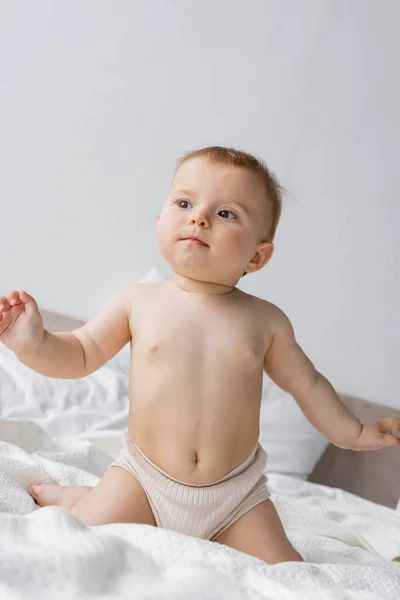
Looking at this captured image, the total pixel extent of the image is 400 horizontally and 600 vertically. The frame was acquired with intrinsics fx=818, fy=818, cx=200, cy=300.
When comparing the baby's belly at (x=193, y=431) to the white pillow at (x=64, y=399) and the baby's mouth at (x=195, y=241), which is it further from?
the white pillow at (x=64, y=399)

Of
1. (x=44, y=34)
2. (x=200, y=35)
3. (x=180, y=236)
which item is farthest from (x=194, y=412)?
(x=44, y=34)

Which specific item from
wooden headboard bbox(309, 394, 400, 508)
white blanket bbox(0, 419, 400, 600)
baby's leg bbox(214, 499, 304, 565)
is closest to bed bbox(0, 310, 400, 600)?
white blanket bbox(0, 419, 400, 600)

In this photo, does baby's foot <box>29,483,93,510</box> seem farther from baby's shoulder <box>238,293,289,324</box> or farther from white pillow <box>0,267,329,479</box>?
white pillow <box>0,267,329,479</box>

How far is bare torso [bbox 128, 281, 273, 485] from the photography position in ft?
3.74

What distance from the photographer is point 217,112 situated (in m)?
2.30

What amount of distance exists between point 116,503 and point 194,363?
0.72ft

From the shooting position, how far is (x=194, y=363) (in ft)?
3.75

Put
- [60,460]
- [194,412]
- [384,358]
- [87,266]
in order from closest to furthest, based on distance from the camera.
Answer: [194,412]
[60,460]
[384,358]
[87,266]

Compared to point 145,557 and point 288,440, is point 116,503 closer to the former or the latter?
point 145,557

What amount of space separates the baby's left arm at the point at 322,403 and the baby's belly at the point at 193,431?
11 centimetres

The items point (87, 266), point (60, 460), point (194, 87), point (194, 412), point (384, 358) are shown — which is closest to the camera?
point (194, 412)

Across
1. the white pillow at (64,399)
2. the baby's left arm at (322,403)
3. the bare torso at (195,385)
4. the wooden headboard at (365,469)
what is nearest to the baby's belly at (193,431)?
the bare torso at (195,385)

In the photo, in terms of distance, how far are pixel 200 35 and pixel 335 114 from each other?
0.46 metres

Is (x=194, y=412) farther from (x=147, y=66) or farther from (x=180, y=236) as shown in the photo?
(x=147, y=66)
